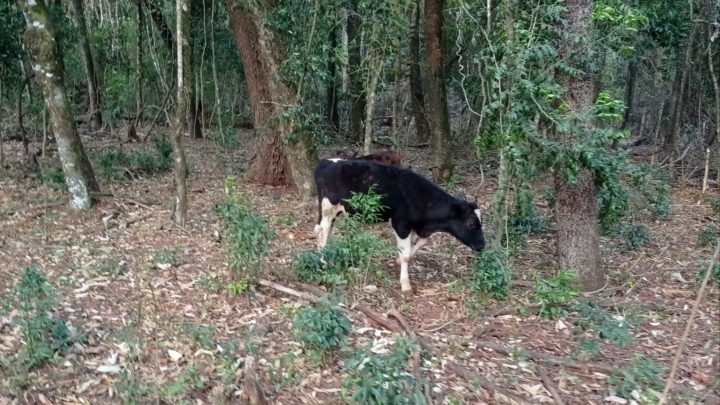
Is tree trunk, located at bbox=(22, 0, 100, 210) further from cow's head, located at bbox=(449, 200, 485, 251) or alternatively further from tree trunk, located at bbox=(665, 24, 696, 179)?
tree trunk, located at bbox=(665, 24, 696, 179)

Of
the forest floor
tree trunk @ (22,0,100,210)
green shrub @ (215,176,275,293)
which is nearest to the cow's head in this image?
the forest floor

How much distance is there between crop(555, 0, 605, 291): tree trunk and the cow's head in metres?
0.98

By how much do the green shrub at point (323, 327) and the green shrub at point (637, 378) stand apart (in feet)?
7.29

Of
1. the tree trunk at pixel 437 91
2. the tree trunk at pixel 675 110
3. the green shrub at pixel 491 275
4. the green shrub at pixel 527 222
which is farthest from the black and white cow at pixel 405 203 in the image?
the tree trunk at pixel 675 110

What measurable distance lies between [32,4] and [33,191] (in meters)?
3.24

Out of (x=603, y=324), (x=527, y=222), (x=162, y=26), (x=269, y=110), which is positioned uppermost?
(x=162, y=26)

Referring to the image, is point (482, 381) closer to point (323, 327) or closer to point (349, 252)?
point (323, 327)

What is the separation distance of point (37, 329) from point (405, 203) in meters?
3.99

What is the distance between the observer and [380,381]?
4.29 metres

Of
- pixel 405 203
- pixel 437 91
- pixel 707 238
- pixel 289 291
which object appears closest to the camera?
pixel 289 291

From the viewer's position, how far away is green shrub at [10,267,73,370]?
5047 millimetres

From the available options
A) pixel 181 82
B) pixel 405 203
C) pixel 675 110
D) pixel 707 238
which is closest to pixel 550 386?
pixel 405 203

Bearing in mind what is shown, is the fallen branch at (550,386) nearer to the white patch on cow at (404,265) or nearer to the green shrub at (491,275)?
the green shrub at (491,275)

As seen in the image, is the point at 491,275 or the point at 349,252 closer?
the point at 491,275
